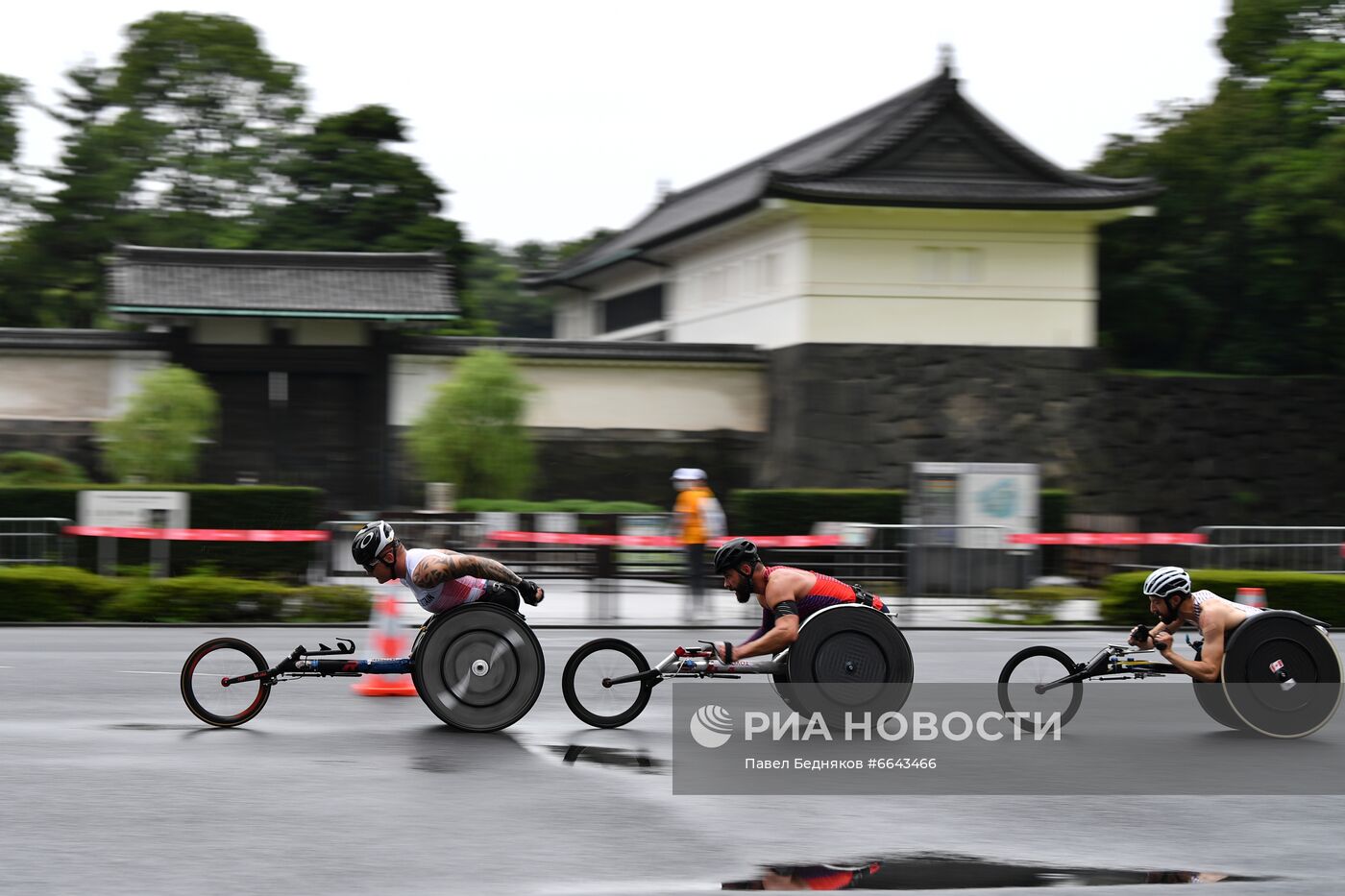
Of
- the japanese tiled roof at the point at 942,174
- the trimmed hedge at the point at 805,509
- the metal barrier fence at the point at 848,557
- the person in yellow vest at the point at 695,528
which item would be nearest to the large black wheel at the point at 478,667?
the person in yellow vest at the point at 695,528

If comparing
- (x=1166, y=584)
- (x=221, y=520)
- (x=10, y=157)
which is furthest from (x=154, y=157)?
(x=1166, y=584)

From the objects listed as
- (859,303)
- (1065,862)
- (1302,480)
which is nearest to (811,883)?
(1065,862)

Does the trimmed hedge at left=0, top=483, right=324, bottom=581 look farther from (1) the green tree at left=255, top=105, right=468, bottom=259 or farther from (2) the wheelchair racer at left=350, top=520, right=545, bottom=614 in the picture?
(1) the green tree at left=255, top=105, right=468, bottom=259

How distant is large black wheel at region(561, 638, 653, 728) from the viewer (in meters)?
10.4

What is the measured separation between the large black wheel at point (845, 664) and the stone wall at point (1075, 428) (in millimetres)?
21181

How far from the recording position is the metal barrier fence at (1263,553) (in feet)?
74.9

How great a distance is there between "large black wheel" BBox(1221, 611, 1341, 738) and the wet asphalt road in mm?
1318

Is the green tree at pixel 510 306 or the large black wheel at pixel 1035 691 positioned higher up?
the green tree at pixel 510 306

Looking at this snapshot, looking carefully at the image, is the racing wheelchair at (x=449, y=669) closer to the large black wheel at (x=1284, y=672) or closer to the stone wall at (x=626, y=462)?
the large black wheel at (x=1284, y=672)

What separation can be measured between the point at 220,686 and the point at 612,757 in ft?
8.71

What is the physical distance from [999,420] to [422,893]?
86.7 ft

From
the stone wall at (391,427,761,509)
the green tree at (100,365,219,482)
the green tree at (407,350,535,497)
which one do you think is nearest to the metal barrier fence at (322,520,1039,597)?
the green tree at (407,350,535,497)

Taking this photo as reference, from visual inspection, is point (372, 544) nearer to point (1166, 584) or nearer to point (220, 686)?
point (220, 686)

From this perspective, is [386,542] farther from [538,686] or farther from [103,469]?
[103,469]
